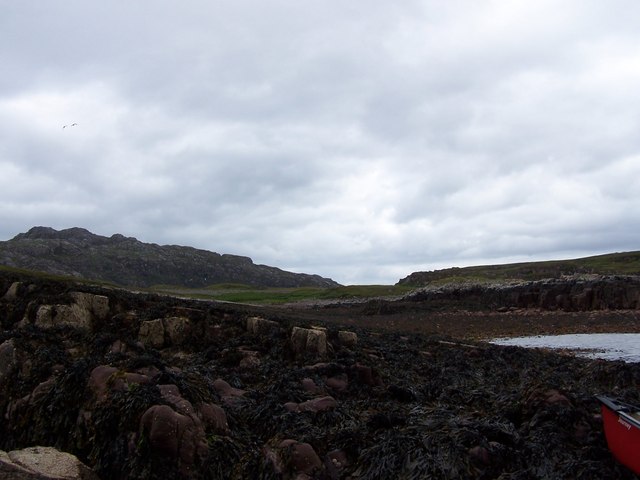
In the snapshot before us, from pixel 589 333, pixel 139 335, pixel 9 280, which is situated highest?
pixel 9 280

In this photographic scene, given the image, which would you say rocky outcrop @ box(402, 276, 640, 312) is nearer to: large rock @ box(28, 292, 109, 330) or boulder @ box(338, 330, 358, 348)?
boulder @ box(338, 330, 358, 348)

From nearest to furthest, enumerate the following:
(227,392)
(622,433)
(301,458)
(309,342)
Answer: (622,433) < (301,458) < (227,392) < (309,342)

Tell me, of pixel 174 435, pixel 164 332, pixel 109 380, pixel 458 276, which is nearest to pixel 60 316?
pixel 164 332

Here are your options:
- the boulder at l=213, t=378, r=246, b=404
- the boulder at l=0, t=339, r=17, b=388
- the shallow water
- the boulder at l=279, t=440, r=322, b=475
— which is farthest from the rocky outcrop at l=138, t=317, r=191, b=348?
the shallow water

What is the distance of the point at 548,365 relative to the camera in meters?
15.3

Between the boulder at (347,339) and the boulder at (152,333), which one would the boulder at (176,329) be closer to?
the boulder at (152,333)

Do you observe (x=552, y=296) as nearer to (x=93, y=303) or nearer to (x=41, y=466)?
(x=93, y=303)

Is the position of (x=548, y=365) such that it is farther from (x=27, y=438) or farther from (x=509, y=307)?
(x=509, y=307)

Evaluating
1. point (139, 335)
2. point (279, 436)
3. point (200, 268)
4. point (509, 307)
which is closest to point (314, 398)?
point (279, 436)

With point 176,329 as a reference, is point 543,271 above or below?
above

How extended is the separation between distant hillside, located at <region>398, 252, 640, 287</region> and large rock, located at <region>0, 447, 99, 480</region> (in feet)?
203

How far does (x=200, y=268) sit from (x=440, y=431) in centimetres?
14142

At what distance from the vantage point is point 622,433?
17.8ft

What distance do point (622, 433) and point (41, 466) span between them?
19.2ft
